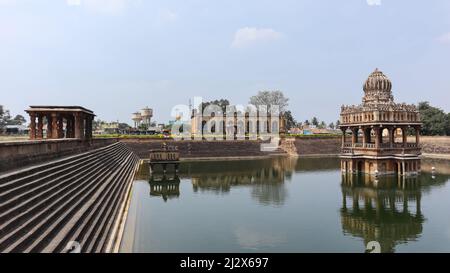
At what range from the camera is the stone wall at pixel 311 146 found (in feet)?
206

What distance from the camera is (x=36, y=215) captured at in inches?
384

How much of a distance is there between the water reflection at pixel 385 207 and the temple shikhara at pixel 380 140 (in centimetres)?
171

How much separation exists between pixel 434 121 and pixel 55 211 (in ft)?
271

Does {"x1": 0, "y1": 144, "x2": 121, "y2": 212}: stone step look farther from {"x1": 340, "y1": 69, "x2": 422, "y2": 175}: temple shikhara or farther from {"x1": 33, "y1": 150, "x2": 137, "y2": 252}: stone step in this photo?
{"x1": 340, "y1": 69, "x2": 422, "y2": 175}: temple shikhara

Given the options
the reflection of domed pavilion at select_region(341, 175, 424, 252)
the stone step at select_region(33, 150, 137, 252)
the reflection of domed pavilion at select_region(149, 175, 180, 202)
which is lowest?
the reflection of domed pavilion at select_region(341, 175, 424, 252)

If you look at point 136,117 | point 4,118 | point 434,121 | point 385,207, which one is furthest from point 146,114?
point 385,207

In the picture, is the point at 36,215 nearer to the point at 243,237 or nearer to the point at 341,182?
the point at 243,237

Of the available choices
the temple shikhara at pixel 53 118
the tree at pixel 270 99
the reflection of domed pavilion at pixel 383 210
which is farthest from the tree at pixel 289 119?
the temple shikhara at pixel 53 118

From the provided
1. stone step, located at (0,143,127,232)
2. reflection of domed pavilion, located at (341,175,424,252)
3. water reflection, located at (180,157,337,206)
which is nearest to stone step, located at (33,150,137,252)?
stone step, located at (0,143,127,232)

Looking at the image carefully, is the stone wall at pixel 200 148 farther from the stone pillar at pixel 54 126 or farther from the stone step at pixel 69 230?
the stone step at pixel 69 230

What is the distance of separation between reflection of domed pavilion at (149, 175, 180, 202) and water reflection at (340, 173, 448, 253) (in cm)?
1323

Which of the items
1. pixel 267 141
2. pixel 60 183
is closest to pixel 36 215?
pixel 60 183

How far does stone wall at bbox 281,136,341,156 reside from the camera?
62.7 metres
